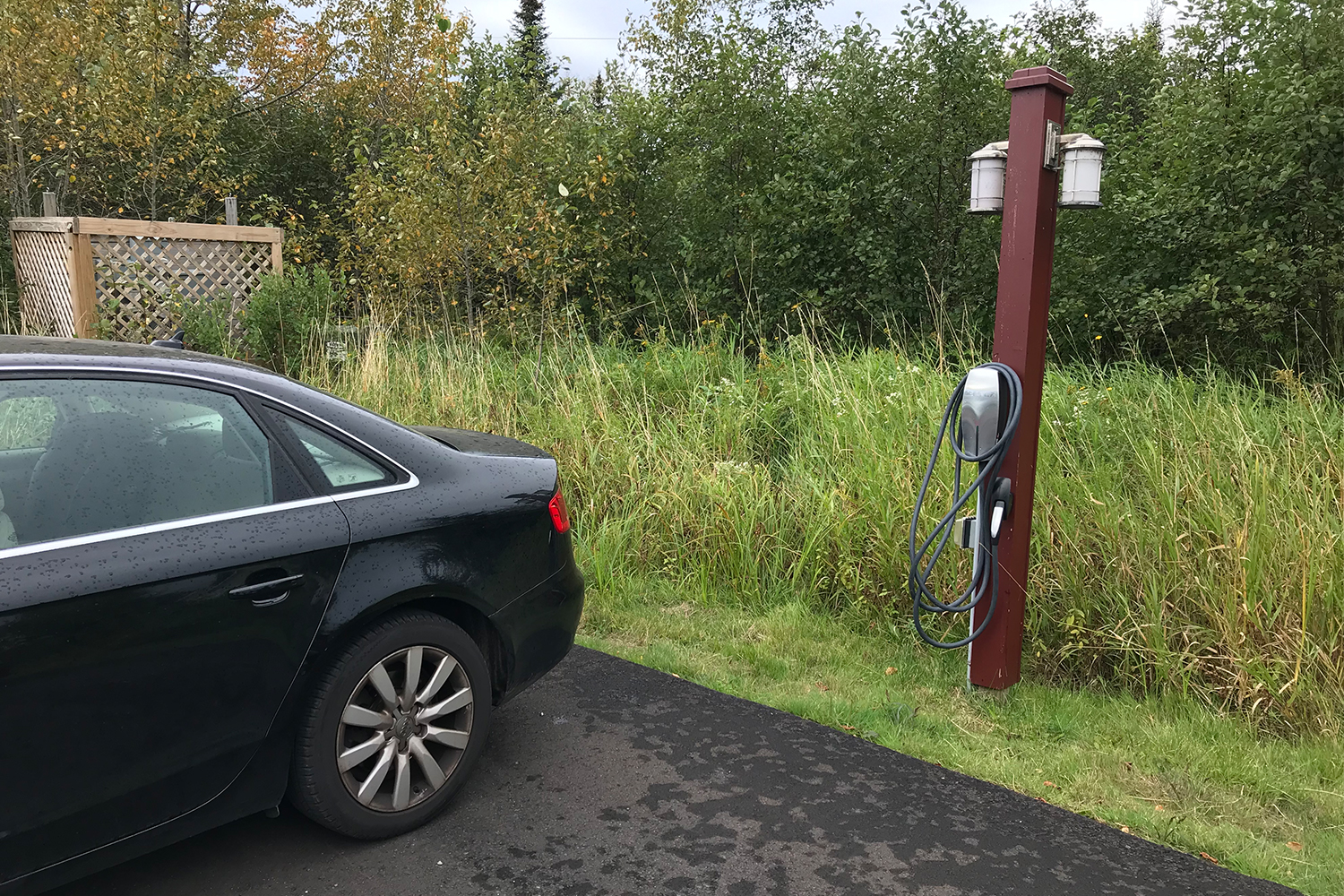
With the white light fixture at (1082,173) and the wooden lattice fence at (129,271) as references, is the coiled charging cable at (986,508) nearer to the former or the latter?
the white light fixture at (1082,173)

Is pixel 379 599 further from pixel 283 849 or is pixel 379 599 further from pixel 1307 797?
pixel 1307 797

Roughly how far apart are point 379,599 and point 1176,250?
29.8ft

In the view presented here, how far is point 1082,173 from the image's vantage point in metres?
3.97

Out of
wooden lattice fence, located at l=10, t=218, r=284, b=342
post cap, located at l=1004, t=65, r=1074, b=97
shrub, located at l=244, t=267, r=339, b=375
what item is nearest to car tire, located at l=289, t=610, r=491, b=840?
post cap, located at l=1004, t=65, r=1074, b=97

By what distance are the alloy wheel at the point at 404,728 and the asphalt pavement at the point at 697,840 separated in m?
0.18

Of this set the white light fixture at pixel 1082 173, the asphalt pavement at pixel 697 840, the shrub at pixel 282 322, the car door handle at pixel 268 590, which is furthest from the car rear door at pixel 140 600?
the shrub at pixel 282 322

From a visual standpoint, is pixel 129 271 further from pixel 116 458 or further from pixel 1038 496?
pixel 1038 496

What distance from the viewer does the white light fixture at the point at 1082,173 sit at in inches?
156

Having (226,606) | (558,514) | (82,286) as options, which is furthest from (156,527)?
(82,286)

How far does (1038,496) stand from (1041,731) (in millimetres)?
1519

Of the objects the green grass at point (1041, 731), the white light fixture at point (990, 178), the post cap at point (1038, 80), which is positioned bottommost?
the green grass at point (1041, 731)

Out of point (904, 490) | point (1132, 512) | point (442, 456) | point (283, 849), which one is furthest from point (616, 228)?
point (283, 849)

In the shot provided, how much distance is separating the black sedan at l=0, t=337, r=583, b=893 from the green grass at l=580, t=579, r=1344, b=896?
162 cm

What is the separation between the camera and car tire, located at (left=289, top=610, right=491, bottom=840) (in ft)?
9.74
